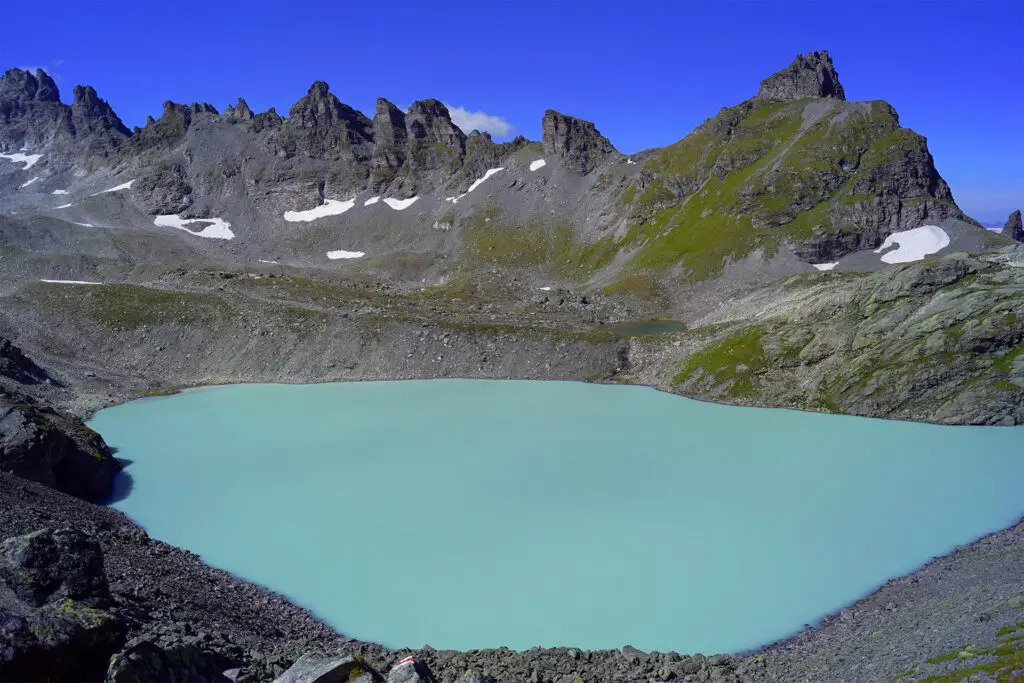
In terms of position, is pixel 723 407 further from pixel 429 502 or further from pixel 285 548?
pixel 285 548

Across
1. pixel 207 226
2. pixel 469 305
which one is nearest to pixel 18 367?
pixel 469 305

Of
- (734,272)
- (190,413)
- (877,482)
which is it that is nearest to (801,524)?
(877,482)

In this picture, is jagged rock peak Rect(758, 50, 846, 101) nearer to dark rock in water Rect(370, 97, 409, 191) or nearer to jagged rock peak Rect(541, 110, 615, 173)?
jagged rock peak Rect(541, 110, 615, 173)

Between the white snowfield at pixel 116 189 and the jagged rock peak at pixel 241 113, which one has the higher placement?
the jagged rock peak at pixel 241 113

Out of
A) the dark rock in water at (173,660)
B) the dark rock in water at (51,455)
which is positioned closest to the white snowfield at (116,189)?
the dark rock in water at (51,455)

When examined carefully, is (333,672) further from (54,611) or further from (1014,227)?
Result: (1014,227)

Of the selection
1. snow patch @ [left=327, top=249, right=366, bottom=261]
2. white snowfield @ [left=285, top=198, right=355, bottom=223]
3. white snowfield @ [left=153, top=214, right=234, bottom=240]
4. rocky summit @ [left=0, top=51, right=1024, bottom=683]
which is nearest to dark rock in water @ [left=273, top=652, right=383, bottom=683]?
rocky summit @ [left=0, top=51, right=1024, bottom=683]

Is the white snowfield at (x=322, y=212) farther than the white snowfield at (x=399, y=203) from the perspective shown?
Yes

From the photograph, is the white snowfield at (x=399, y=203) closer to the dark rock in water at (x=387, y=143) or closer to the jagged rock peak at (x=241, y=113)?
the dark rock in water at (x=387, y=143)
